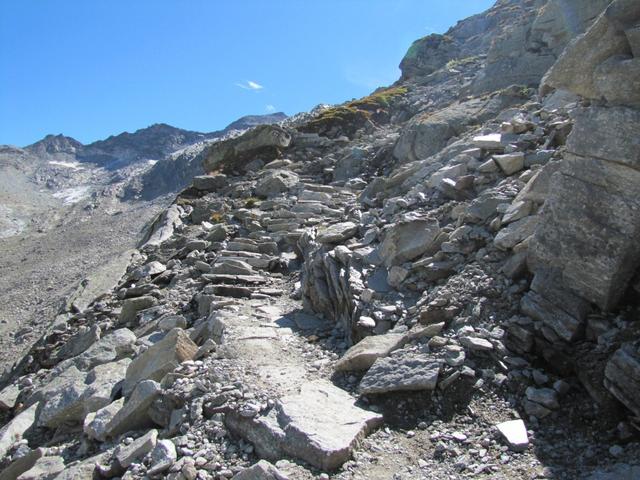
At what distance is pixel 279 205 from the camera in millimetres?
24266

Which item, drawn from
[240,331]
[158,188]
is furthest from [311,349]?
[158,188]

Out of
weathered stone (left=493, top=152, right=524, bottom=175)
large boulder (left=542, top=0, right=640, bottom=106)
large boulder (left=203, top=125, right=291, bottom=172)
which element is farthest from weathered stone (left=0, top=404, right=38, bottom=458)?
large boulder (left=203, top=125, right=291, bottom=172)

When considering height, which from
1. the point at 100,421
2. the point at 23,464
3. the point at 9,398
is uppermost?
the point at 100,421

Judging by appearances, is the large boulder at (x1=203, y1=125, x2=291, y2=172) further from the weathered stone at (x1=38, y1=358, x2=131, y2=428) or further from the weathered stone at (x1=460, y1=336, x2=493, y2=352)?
the weathered stone at (x1=460, y1=336, x2=493, y2=352)

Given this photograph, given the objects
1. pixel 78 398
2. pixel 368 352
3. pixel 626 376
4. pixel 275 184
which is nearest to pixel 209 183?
pixel 275 184

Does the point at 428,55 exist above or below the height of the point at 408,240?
above

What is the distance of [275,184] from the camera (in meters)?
27.5

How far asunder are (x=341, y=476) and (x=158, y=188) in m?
151

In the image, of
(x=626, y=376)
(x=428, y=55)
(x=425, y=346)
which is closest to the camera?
(x=626, y=376)

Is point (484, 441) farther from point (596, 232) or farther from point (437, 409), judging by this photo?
point (596, 232)

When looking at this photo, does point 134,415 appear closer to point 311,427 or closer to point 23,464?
point 23,464

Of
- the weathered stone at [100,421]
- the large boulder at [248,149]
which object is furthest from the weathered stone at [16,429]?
the large boulder at [248,149]

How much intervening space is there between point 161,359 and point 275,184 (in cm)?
1837

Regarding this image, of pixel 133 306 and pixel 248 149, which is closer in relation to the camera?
pixel 133 306
